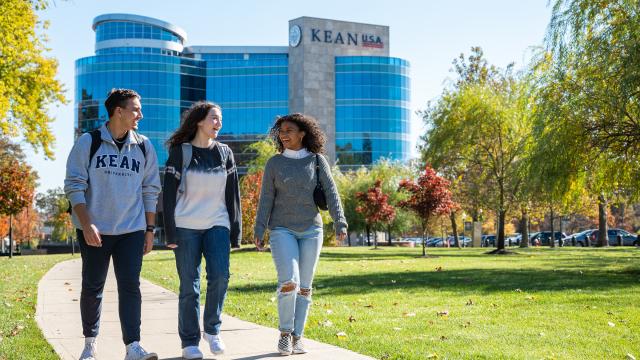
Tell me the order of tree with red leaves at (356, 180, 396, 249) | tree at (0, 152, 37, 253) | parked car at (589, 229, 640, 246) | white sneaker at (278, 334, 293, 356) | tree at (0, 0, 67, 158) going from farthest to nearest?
parked car at (589, 229, 640, 246) → tree with red leaves at (356, 180, 396, 249) → tree at (0, 152, 37, 253) → tree at (0, 0, 67, 158) → white sneaker at (278, 334, 293, 356)

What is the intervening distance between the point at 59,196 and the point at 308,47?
33979 mm

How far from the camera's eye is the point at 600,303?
11.5 metres

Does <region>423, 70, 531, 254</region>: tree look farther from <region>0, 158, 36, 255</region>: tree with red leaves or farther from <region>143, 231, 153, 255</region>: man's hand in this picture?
<region>143, 231, 153, 255</region>: man's hand

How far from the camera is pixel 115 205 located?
616 cm

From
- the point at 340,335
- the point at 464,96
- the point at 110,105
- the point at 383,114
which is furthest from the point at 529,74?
the point at 383,114

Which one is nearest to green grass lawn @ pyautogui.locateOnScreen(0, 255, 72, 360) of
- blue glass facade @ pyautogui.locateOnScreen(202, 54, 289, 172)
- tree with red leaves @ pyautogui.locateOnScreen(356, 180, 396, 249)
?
tree with red leaves @ pyautogui.locateOnScreen(356, 180, 396, 249)

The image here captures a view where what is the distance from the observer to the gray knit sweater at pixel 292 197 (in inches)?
277

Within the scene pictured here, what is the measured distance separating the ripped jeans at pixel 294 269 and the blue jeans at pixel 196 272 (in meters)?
0.48

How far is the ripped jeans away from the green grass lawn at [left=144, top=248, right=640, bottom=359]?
668 mm

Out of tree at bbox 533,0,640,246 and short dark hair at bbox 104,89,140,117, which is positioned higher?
tree at bbox 533,0,640,246

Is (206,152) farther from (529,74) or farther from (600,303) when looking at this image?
(529,74)

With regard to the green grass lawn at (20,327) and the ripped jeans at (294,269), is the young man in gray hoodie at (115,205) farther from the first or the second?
the ripped jeans at (294,269)

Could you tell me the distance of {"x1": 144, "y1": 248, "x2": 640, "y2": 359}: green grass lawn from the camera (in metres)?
7.30

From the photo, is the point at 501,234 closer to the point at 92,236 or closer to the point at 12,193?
the point at 12,193
